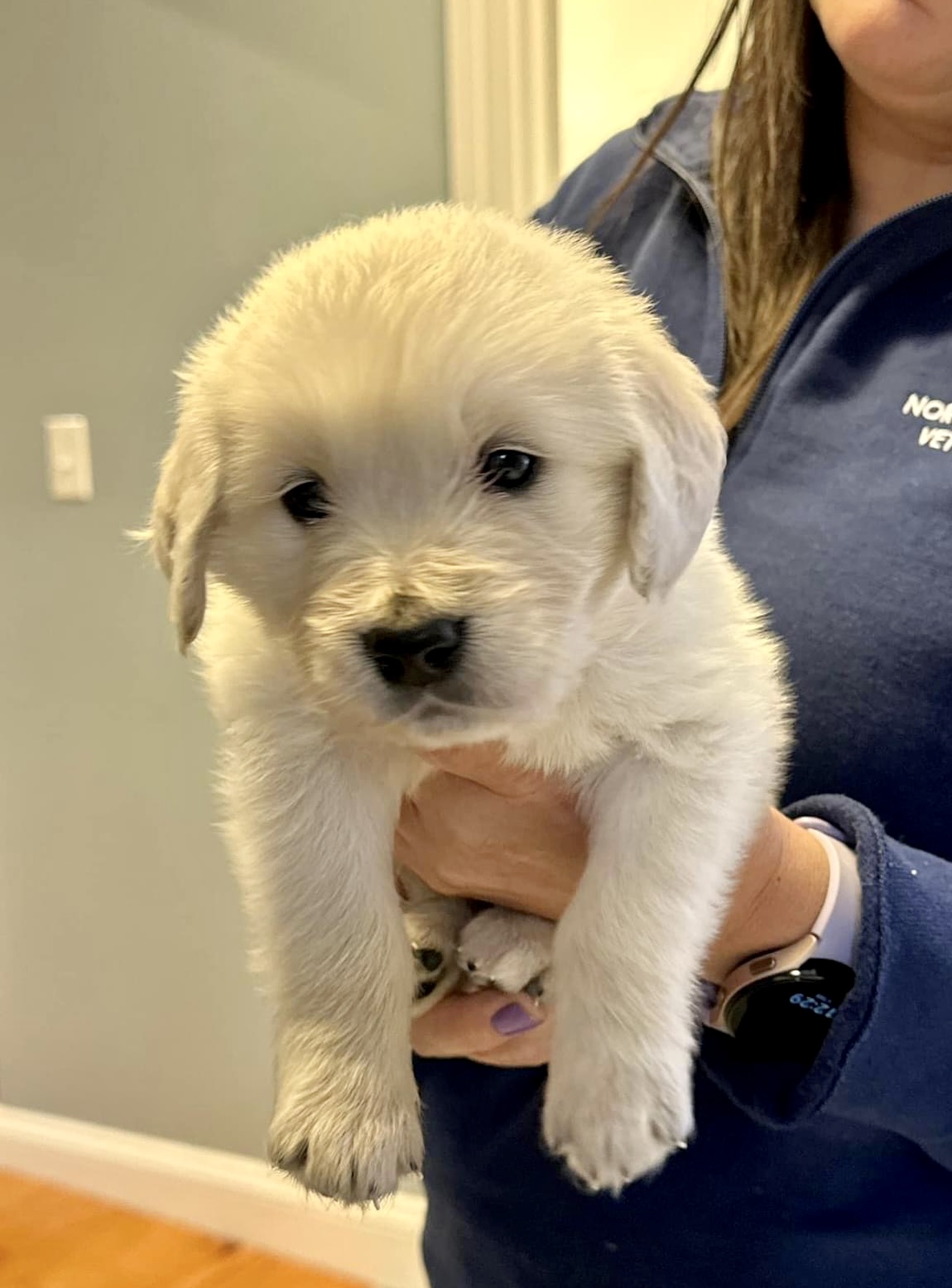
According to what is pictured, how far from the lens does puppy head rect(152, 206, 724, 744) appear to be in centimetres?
89

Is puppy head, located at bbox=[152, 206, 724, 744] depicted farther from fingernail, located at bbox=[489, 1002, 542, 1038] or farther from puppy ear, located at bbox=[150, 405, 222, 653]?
fingernail, located at bbox=[489, 1002, 542, 1038]

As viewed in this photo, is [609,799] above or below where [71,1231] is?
above

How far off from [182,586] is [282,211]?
5.61ft

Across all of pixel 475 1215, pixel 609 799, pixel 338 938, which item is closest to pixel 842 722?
pixel 609 799

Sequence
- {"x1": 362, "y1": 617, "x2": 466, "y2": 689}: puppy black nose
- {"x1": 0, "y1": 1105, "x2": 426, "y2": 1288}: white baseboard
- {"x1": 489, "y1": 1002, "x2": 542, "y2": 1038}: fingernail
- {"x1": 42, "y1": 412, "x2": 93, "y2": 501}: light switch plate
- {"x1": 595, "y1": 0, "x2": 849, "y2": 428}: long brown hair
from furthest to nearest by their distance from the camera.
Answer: {"x1": 0, "y1": 1105, "x2": 426, "y2": 1288}: white baseboard → {"x1": 42, "y1": 412, "x2": 93, "y2": 501}: light switch plate → {"x1": 595, "y1": 0, "x2": 849, "y2": 428}: long brown hair → {"x1": 489, "y1": 1002, "x2": 542, "y2": 1038}: fingernail → {"x1": 362, "y1": 617, "x2": 466, "y2": 689}: puppy black nose

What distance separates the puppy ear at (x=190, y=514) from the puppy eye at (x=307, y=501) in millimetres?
68

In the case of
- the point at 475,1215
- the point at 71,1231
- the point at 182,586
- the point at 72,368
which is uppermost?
the point at 72,368

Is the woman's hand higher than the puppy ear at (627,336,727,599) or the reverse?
the reverse

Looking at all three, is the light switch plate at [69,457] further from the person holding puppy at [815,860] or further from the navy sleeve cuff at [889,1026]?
the navy sleeve cuff at [889,1026]

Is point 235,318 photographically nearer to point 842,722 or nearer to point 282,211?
point 842,722

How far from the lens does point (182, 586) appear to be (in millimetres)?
1024

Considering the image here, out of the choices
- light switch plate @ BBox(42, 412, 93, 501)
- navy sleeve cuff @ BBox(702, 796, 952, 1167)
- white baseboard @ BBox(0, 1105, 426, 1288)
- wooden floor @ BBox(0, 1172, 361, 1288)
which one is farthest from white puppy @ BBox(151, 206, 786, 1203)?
wooden floor @ BBox(0, 1172, 361, 1288)

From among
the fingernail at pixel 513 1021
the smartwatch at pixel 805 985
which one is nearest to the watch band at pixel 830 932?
the smartwatch at pixel 805 985

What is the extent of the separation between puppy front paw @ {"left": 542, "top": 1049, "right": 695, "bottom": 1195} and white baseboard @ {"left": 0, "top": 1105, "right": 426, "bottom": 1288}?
1977mm
